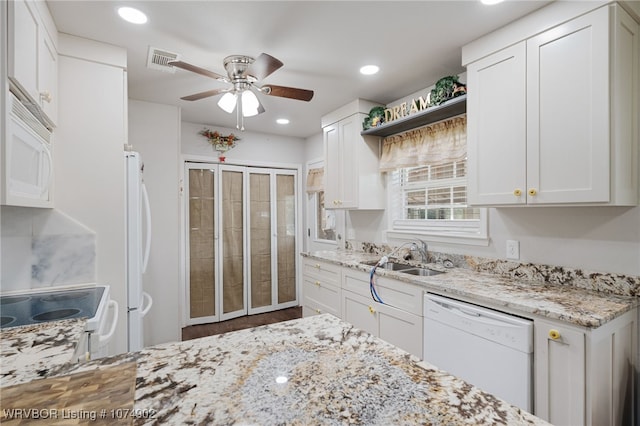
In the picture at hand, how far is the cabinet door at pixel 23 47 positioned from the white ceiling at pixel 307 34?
334mm

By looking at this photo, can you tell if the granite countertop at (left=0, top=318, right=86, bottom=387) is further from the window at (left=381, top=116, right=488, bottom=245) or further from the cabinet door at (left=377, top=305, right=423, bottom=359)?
the window at (left=381, top=116, right=488, bottom=245)

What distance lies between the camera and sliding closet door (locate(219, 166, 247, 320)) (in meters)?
4.16

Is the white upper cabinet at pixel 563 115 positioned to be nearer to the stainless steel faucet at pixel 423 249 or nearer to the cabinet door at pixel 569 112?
the cabinet door at pixel 569 112

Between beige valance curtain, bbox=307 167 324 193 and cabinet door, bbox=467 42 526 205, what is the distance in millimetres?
2430

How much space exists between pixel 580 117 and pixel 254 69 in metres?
1.81

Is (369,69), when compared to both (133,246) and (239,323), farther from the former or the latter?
(239,323)

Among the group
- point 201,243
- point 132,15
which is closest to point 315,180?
point 201,243

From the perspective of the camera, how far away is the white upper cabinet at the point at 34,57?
129 cm

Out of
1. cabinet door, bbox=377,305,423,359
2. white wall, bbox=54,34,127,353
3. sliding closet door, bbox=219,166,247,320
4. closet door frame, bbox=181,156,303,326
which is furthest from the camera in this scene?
sliding closet door, bbox=219,166,247,320

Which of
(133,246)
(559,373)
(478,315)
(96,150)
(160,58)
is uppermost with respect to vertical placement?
(160,58)

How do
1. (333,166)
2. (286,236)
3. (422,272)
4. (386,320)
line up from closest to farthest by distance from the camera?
(386,320) < (422,272) < (333,166) < (286,236)

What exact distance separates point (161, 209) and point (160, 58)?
61.5 inches

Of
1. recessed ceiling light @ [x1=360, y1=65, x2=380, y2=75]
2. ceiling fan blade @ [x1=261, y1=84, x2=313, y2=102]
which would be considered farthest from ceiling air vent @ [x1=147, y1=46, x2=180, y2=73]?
recessed ceiling light @ [x1=360, y1=65, x2=380, y2=75]

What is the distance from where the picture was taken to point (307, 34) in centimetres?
202
